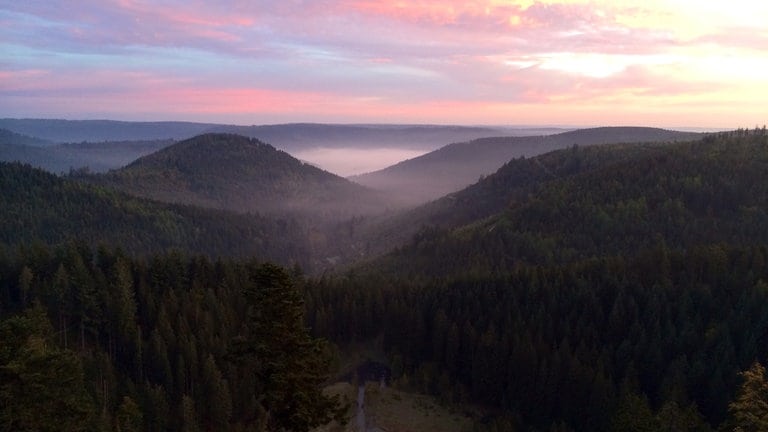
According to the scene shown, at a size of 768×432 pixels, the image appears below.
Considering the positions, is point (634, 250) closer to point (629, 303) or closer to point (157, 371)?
point (629, 303)

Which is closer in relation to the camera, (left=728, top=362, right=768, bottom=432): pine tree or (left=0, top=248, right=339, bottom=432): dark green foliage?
(left=728, top=362, right=768, bottom=432): pine tree

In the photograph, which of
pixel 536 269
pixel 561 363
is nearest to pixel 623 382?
pixel 561 363

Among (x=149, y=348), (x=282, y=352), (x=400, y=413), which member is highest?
(x=282, y=352)

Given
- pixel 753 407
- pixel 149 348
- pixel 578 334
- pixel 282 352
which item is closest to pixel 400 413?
pixel 578 334

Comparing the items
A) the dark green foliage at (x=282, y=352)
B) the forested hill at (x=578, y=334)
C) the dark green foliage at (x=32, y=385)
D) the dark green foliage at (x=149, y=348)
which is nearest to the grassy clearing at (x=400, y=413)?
the forested hill at (x=578, y=334)

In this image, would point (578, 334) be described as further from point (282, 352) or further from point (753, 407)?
point (282, 352)

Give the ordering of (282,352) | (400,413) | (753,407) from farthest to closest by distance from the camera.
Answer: (400,413) → (282,352) → (753,407)

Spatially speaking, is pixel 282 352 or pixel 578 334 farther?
pixel 578 334

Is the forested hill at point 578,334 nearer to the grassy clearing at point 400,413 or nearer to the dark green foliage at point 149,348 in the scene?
the grassy clearing at point 400,413

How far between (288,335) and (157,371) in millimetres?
57372

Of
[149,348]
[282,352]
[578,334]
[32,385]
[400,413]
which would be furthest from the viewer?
[578,334]

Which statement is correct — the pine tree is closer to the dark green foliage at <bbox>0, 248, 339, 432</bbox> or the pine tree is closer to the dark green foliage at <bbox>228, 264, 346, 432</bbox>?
the dark green foliage at <bbox>0, 248, 339, 432</bbox>

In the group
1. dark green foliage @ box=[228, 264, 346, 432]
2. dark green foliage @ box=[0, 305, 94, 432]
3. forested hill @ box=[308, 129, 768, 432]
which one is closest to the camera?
dark green foliage @ box=[228, 264, 346, 432]

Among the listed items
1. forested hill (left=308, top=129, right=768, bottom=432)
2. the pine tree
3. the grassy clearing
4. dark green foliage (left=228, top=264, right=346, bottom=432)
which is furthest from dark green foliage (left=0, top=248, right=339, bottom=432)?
forested hill (left=308, top=129, right=768, bottom=432)
